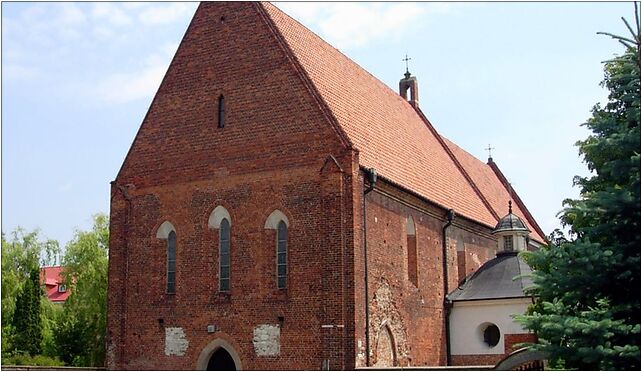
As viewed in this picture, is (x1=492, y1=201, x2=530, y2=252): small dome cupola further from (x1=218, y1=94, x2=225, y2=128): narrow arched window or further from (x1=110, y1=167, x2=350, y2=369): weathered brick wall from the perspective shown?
(x1=218, y1=94, x2=225, y2=128): narrow arched window

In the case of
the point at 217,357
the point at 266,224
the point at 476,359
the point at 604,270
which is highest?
the point at 266,224

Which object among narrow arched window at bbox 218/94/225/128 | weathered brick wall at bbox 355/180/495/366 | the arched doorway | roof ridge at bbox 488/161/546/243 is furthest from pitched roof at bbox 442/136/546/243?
the arched doorway

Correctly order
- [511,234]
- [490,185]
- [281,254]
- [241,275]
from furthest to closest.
Result: 1. [490,185]
2. [511,234]
3. [241,275]
4. [281,254]

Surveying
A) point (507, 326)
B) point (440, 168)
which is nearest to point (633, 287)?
point (507, 326)

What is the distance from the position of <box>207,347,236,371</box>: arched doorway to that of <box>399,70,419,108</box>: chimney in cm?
1741

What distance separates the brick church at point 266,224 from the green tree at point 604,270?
6256mm

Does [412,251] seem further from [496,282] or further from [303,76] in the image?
[303,76]

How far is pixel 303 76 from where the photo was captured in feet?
69.2

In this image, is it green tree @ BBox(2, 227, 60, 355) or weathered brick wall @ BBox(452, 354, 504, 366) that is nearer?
weathered brick wall @ BBox(452, 354, 504, 366)

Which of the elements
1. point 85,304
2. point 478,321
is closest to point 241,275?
point 478,321

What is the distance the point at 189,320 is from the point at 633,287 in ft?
39.5

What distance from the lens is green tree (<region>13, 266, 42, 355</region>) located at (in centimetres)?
4416

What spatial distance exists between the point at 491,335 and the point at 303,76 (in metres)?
10.1

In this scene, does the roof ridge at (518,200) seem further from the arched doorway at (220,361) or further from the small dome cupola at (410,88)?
the arched doorway at (220,361)
